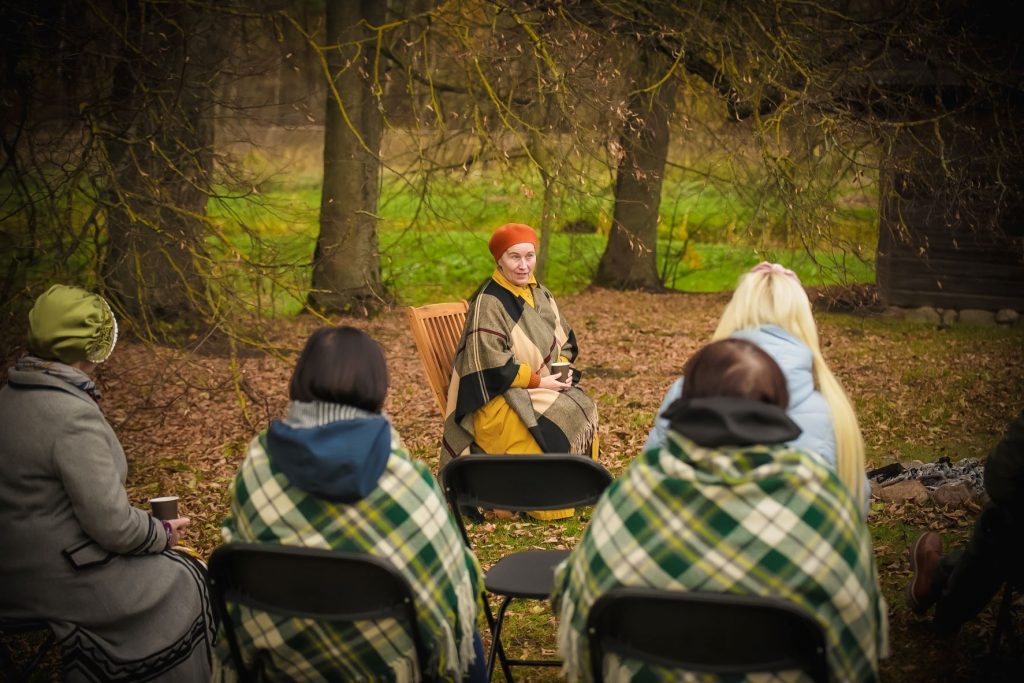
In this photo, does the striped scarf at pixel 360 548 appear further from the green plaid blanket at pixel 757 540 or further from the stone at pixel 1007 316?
the stone at pixel 1007 316

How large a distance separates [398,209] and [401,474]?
47.0 ft

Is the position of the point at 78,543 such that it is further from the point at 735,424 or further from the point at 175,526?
the point at 735,424

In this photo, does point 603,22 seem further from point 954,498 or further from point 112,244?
point 954,498

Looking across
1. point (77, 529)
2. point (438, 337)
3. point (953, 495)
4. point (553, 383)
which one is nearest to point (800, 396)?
point (77, 529)

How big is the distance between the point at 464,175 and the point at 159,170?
9.96ft

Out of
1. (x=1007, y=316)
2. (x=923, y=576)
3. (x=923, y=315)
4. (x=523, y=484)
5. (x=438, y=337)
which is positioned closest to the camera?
(x=523, y=484)

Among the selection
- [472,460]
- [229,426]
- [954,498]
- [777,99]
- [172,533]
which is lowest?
[229,426]

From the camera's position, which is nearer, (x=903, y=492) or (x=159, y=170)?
(x=903, y=492)

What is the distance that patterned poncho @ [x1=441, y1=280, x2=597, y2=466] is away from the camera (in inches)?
211

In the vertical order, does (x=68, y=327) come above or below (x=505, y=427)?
above

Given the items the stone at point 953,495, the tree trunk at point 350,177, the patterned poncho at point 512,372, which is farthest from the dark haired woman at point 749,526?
the tree trunk at point 350,177

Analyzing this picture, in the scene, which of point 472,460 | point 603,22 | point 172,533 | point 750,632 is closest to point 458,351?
point 472,460

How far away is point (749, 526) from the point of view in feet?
7.30

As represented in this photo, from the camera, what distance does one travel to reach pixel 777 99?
11.6 m
